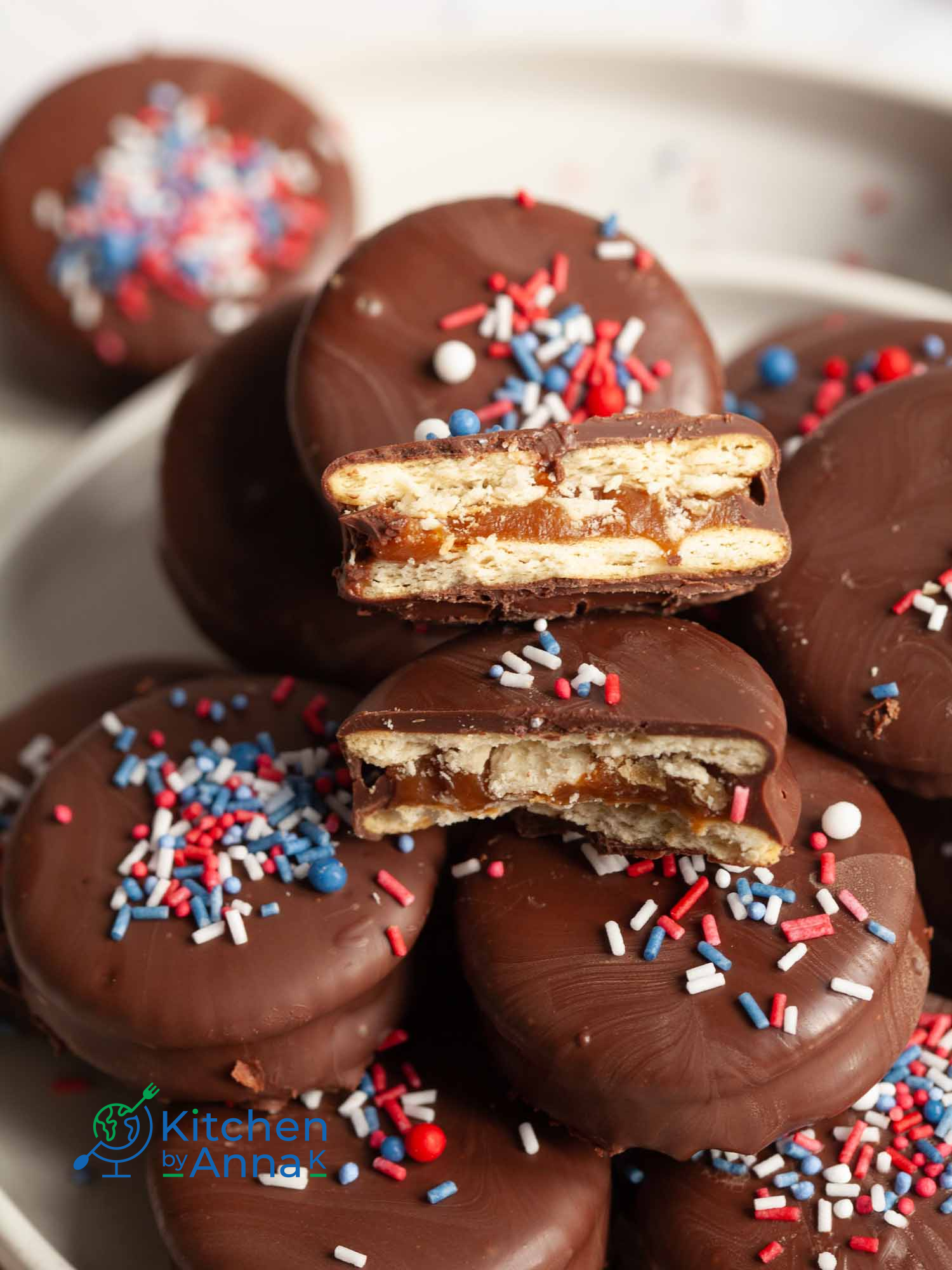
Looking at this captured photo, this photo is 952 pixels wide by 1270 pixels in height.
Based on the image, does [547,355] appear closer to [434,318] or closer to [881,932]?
[434,318]

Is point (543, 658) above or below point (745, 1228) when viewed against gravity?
above

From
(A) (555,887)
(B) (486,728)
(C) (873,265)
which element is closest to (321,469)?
(B) (486,728)

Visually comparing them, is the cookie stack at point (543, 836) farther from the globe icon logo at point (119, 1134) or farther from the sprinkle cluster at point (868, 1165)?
the globe icon logo at point (119, 1134)

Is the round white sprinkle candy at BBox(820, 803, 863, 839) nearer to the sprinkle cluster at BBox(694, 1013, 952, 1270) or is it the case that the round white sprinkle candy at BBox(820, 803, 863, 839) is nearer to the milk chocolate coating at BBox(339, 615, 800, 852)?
the milk chocolate coating at BBox(339, 615, 800, 852)

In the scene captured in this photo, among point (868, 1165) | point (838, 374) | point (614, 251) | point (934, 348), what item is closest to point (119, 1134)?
point (868, 1165)

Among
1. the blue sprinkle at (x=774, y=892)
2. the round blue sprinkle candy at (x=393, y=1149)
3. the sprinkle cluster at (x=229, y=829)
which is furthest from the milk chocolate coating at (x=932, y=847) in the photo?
the round blue sprinkle candy at (x=393, y=1149)

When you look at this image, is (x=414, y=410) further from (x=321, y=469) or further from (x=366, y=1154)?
(x=366, y=1154)
